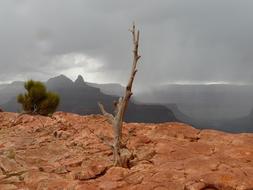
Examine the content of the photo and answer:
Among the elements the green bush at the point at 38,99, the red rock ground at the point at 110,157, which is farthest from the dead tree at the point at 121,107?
the green bush at the point at 38,99

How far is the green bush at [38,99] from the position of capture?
47.1 metres

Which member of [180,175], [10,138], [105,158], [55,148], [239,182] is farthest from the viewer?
[10,138]

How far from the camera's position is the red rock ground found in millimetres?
17906

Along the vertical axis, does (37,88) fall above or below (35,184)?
above

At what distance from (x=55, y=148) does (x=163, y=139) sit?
6830 mm

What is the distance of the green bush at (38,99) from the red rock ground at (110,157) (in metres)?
14.0

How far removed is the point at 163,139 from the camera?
25703 millimetres

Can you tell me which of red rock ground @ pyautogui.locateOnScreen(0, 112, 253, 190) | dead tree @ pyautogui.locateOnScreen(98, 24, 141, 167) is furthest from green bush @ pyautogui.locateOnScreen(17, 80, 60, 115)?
dead tree @ pyautogui.locateOnScreen(98, 24, 141, 167)

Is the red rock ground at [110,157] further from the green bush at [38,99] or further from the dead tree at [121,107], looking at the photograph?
the green bush at [38,99]

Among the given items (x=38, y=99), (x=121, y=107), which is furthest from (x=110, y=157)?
(x=38, y=99)

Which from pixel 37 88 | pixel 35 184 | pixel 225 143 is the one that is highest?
pixel 37 88

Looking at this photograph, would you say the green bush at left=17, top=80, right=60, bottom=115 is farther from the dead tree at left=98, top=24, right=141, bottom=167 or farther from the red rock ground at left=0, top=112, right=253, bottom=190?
the dead tree at left=98, top=24, right=141, bottom=167

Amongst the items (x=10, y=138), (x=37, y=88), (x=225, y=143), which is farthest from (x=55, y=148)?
(x=37, y=88)

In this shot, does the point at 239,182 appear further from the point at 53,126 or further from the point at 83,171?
the point at 53,126
